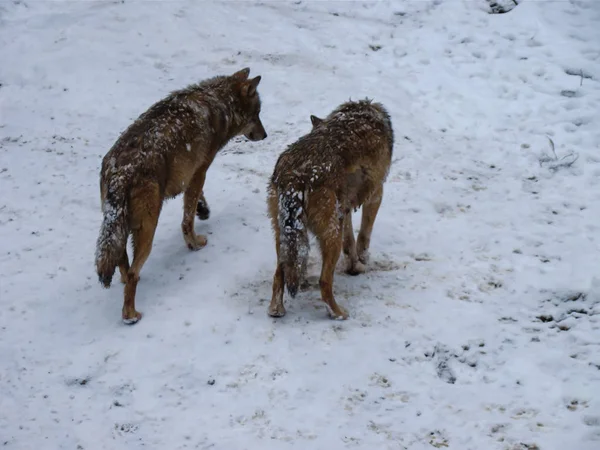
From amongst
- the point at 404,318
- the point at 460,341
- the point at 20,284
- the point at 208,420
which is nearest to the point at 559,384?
the point at 460,341

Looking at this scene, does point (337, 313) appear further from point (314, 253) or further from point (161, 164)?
point (161, 164)

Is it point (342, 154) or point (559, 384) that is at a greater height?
point (342, 154)

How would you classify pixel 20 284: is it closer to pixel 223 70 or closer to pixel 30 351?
pixel 30 351

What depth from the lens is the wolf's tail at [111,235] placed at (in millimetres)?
6684

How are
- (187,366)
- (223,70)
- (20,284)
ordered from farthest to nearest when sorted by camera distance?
(223,70), (20,284), (187,366)

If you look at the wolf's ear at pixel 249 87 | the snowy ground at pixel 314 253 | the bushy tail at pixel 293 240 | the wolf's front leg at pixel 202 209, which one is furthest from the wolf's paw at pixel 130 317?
the wolf's ear at pixel 249 87

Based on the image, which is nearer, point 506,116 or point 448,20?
point 506,116

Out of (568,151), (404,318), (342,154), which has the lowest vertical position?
(404,318)

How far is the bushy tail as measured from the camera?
6457mm

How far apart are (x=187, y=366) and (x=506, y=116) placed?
6.84 m

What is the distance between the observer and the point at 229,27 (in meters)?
13.4

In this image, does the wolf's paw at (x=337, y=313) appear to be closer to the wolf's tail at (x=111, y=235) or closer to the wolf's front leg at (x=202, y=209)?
the wolf's tail at (x=111, y=235)

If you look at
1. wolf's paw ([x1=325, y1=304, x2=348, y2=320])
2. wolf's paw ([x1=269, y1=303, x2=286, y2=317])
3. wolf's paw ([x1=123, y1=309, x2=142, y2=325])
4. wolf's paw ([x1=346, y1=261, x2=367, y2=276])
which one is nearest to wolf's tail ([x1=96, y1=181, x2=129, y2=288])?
wolf's paw ([x1=123, y1=309, x2=142, y2=325])

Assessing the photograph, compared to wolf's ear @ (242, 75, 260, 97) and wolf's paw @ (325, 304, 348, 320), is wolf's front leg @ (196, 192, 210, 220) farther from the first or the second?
wolf's paw @ (325, 304, 348, 320)
